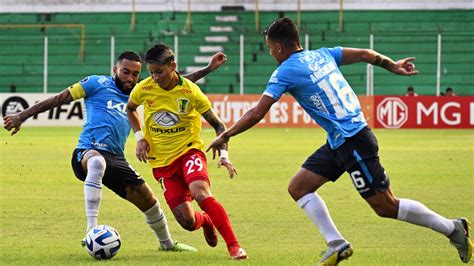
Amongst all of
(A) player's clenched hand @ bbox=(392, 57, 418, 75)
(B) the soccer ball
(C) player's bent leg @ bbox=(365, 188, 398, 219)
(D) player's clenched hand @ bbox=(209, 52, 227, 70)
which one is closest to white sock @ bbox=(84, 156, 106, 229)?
(B) the soccer ball

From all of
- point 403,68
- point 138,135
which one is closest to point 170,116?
point 138,135

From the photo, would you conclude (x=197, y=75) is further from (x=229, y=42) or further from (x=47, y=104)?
(x=229, y=42)

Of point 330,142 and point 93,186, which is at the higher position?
point 330,142

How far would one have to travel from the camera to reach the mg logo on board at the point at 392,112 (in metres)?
41.5

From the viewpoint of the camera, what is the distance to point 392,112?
41.8m

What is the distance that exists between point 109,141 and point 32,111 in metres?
0.87

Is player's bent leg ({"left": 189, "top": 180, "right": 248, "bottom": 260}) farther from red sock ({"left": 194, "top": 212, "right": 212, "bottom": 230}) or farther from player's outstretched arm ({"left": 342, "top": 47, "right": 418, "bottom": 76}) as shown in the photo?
player's outstretched arm ({"left": 342, "top": 47, "right": 418, "bottom": 76})

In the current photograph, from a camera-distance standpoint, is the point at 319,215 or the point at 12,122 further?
the point at 12,122

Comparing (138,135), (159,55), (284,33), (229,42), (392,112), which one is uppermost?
(284,33)

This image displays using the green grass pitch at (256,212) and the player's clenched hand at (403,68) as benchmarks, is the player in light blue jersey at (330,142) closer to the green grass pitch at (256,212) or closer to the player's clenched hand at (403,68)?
the green grass pitch at (256,212)

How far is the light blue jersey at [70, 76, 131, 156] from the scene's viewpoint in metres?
11.8

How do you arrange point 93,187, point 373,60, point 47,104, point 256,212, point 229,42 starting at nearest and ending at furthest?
point 373,60 < point 93,187 < point 47,104 < point 256,212 < point 229,42

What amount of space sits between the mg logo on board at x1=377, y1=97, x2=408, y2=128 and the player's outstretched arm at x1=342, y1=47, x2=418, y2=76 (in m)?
31.0

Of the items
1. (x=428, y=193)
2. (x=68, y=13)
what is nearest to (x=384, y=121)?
(x=68, y=13)
